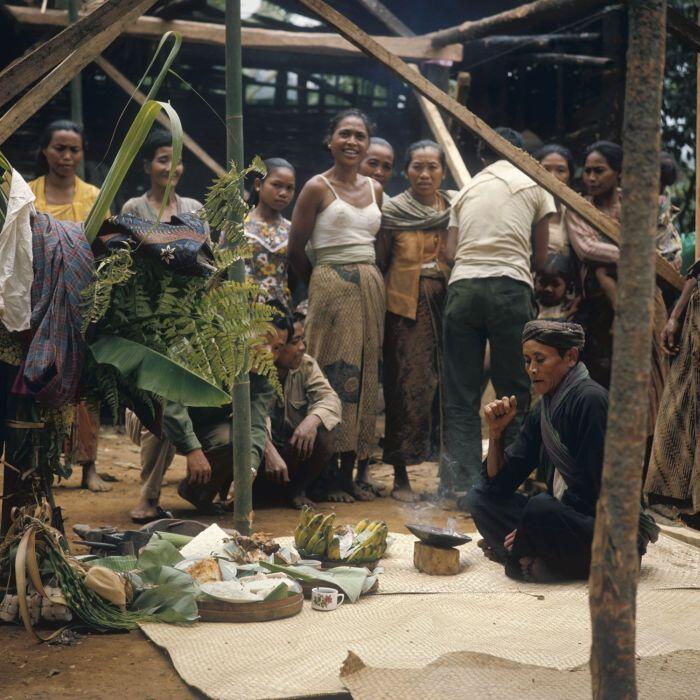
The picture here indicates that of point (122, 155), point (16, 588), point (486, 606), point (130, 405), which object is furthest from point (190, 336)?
point (486, 606)

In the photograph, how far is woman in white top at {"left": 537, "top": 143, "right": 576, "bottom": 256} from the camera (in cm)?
631

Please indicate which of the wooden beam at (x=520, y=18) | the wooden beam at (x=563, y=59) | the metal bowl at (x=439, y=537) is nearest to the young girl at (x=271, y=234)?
the wooden beam at (x=520, y=18)

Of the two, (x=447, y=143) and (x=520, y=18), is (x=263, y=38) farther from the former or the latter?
(x=520, y=18)

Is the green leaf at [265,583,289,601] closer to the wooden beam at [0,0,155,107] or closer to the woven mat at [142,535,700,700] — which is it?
the woven mat at [142,535,700,700]

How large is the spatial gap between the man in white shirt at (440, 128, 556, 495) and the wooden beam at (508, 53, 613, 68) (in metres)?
3.41

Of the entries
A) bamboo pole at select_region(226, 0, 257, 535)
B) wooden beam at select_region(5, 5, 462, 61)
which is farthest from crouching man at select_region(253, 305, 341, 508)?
wooden beam at select_region(5, 5, 462, 61)

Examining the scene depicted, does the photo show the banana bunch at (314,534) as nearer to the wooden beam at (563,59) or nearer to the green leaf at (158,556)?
the green leaf at (158,556)

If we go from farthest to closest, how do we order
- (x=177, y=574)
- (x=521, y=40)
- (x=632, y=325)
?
(x=521, y=40) → (x=177, y=574) → (x=632, y=325)

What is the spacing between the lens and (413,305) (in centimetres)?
624

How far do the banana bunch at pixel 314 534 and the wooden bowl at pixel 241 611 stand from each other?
0.61 metres

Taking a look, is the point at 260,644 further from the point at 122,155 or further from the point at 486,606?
the point at 122,155

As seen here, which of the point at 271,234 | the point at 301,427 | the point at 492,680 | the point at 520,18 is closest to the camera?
the point at 492,680

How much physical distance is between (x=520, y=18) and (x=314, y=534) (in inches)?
150

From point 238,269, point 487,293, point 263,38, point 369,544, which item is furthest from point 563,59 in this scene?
point 369,544
